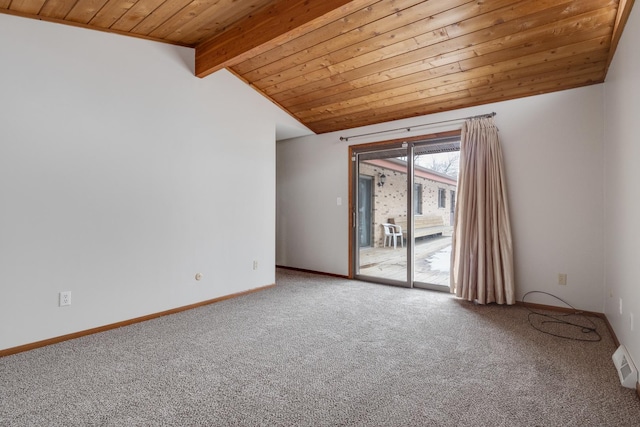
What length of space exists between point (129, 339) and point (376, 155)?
3.73 metres

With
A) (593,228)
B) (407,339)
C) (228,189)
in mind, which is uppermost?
(228,189)

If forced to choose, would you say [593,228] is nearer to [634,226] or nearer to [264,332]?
[634,226]

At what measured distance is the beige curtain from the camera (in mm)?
3586

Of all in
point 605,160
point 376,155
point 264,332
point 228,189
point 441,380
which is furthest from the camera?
point 376,155

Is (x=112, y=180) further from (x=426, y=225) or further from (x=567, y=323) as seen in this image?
(x=567, y=323)

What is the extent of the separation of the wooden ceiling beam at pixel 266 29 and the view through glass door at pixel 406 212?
232cm

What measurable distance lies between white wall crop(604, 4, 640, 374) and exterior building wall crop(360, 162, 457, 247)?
1.53 meters

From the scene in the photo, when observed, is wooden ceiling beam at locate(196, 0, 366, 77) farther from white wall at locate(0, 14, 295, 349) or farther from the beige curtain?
the beige curtain

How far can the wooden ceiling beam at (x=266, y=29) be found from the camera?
248cm

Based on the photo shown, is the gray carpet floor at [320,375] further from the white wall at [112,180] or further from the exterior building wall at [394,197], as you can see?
the exterior building wall at [394,197]

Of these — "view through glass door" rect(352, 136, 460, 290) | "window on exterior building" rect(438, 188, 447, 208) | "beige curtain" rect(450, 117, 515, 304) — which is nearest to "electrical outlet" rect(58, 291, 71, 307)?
"view through glass door" rect(352, 136, 460, 290)

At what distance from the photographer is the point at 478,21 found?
265 centimetres

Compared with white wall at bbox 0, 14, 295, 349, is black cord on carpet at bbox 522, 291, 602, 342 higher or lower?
lower

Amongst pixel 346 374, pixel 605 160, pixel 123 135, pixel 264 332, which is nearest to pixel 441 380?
pixel 346 374
